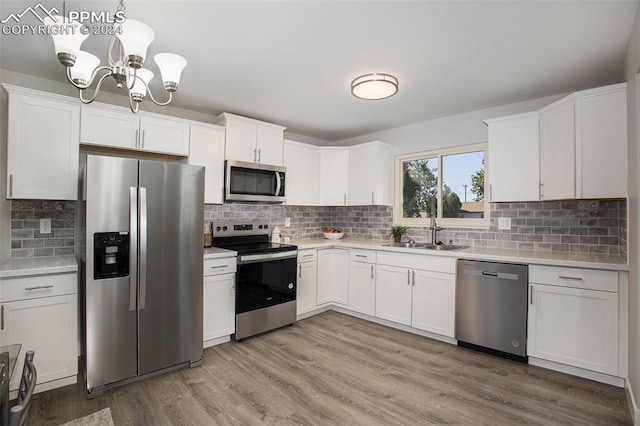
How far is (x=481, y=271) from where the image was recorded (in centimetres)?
298

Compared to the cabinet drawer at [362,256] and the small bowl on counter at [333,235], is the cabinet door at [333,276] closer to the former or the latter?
the cabinet drawer at [362,256]

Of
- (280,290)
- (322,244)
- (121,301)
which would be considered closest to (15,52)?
(121,301)

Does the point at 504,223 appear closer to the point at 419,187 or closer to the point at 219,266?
the point at 419,187

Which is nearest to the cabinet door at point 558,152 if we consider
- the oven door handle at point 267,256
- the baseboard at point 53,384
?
the oven door handle at point 267,256

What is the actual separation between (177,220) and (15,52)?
5.42 feet

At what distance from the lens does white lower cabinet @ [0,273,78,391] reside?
2.15 m

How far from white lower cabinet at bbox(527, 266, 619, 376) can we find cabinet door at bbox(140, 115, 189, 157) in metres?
3.44

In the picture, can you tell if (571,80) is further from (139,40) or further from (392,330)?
(139,40)

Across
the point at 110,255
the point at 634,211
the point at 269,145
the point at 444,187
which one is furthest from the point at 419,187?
the point at 110,255

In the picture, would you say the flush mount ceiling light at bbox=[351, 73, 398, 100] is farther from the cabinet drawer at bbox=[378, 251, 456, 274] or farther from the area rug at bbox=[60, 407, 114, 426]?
the area rug at bbox=[60, 407, 114, 426]

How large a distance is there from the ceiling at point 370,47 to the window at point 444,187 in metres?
0.72

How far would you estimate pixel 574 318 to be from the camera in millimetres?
2529

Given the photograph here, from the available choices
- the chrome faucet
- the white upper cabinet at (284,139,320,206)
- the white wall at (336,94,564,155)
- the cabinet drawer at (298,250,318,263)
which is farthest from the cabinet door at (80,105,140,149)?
the chrome faucet

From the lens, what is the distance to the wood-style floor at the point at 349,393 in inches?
80.8
